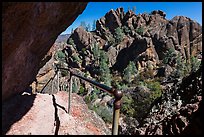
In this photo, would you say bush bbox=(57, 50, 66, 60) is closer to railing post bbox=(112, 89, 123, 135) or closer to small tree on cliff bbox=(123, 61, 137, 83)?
small tree on cliff bbox=(123, 61, 137, 83)

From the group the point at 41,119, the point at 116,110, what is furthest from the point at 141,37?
the point at 116,110

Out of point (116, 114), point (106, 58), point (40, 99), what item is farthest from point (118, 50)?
point (116, 114)

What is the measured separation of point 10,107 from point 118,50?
66.3 m

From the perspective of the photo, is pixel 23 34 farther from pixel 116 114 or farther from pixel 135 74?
pixel 135 74

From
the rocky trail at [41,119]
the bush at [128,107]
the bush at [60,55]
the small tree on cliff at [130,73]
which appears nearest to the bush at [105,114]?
the bush at [128,107]

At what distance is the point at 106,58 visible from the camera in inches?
2717

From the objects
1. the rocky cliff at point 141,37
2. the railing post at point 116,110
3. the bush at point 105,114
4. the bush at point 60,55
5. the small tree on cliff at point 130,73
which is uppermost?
the rocky cliff at point 141,37

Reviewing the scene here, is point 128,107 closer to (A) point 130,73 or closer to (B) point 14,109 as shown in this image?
(B) point 14,109

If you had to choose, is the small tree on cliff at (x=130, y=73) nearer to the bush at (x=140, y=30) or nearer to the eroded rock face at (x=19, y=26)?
the bush at (x=140, y=30)

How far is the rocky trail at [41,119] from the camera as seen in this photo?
500 centimetres

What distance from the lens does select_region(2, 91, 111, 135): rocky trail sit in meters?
5.00

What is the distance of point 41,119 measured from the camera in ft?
18.2

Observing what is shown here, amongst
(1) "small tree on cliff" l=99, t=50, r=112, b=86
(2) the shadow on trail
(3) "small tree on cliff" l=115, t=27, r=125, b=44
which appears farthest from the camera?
(3) "small tree on cliff" l=115, t=27, r=125, b=44

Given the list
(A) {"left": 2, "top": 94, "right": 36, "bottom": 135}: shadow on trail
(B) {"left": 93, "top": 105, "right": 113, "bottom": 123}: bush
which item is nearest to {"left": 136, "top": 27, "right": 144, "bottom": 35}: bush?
(B) {"left": 93, "top": 105, "right": 113, "bottom": 123}: bush
